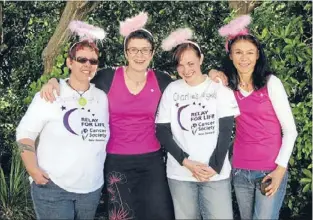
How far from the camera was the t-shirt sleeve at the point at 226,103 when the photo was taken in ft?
13.7

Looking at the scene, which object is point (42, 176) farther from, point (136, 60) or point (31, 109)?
point (136, 60)

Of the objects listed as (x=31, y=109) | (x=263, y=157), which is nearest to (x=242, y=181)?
(x=263, y=157)

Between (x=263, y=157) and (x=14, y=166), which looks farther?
(x=14, y=166)

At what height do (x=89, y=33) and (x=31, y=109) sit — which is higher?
(x=89, y=33)

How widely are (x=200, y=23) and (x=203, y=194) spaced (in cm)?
266

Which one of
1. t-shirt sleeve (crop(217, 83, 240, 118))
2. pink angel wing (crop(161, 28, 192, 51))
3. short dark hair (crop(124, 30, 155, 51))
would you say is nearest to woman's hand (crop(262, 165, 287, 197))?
t-shirt sleeve (crop(217, 83, 240, 118))

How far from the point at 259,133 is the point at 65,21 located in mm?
2898

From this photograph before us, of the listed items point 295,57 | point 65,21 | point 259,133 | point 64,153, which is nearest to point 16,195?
point 65,21

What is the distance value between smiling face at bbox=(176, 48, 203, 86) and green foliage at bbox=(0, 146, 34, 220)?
2.62 metres

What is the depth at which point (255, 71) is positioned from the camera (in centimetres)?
424

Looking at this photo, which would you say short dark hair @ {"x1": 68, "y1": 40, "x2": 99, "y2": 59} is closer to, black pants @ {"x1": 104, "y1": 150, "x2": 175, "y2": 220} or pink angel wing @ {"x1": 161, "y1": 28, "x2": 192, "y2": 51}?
pink angel wing @ {"x1": 161, "y1": 28, "x2": 192, "y2": 51}

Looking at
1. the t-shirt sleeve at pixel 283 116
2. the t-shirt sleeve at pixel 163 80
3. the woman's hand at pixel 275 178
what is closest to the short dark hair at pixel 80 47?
the t-shirt sleeve at pixel 163 80

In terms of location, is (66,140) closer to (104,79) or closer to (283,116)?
(104,79)

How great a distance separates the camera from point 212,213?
13.9 ft
